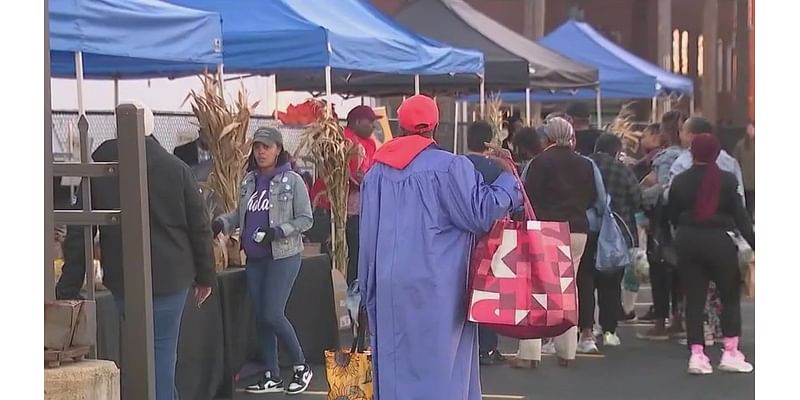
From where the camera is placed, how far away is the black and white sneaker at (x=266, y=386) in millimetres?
8133

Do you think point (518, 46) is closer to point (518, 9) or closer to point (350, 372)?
point (350, 372)

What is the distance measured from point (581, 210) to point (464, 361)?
11.3 ft

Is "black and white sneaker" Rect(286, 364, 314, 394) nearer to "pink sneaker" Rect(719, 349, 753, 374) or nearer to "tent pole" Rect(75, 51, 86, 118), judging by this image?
"tent pole" Rect(75, 51, 86, 118)

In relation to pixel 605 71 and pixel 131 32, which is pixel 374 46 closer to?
pixel 131 32

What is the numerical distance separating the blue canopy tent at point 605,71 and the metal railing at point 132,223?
47.1 feet

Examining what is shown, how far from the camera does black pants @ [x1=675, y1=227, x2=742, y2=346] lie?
845 centimetres

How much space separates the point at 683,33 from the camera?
101ft

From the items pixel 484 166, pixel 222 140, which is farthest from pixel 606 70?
pixel 222 140

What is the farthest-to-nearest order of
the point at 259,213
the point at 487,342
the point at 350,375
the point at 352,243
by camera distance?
the point at 487,342
the point at 352,243
the point at 259,213
the point at 350,375

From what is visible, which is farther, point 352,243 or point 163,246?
point 352,243

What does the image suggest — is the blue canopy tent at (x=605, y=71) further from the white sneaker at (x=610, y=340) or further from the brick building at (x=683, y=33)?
the white sneaker at (x=610, y=340)

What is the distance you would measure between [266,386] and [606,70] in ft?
42.4

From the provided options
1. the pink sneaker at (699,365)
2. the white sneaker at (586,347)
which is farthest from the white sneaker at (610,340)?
the pink sneaker at (699,365)
